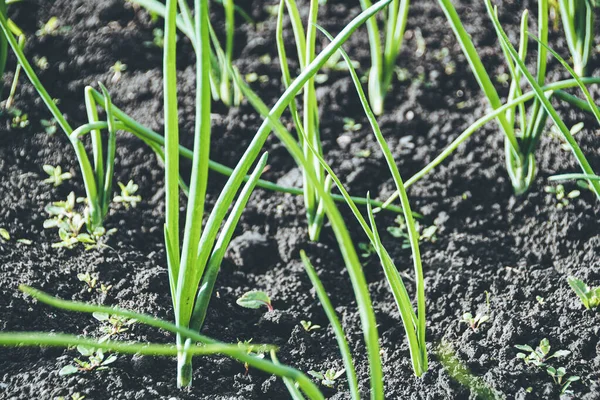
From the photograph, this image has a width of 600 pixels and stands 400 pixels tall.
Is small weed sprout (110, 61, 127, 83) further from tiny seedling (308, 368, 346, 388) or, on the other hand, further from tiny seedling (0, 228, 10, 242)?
tiny seedling (308, 368, 346, 388)

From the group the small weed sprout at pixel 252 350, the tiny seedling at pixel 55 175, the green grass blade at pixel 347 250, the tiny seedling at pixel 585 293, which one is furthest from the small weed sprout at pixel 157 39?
the tiny seedling at pixel 585 293

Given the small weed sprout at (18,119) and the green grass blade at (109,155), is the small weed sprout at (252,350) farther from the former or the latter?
the small weed sprout at (18,119)

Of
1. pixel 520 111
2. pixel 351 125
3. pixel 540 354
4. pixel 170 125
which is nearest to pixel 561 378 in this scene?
pixel 540 354

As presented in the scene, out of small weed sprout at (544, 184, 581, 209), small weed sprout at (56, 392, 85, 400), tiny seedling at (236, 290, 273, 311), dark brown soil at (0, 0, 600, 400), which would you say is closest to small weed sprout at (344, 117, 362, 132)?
dark brown soil at (0, 0, 600, 400)

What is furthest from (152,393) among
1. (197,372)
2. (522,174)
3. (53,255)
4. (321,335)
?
(522,174)

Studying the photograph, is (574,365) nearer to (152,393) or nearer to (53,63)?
(152,393)

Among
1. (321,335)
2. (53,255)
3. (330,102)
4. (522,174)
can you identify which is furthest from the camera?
(330,102)
